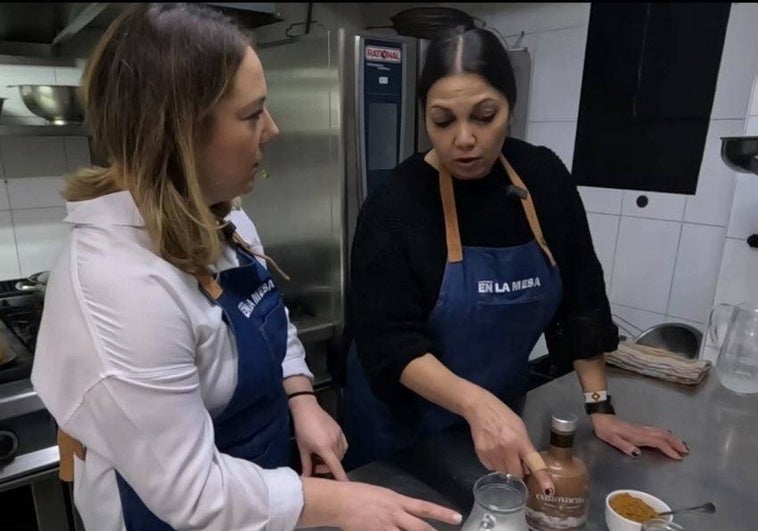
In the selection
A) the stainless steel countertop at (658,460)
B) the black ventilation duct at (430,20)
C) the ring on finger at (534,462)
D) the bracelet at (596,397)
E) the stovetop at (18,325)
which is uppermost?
the black ventilation duct at (430,20)

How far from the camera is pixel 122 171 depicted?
0.67m

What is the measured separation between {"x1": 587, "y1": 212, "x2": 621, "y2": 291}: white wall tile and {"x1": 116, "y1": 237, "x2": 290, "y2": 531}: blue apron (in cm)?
143

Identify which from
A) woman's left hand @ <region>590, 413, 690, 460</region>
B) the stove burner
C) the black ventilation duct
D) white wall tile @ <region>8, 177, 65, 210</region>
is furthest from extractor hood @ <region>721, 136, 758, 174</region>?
white wall tile @ <region>8, 177, 65, 210</region>

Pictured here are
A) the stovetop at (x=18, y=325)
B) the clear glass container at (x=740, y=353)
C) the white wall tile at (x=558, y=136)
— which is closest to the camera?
the clear glass container at (x=740, y=353)

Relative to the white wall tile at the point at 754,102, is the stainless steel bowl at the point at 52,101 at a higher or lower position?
lower

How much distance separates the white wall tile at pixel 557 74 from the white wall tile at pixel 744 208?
25.2 inches

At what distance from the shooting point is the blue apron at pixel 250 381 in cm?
73

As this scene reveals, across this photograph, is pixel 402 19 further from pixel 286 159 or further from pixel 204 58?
pixel 204 58

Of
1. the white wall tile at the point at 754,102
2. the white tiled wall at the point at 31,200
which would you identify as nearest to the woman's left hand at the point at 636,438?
the white wall tile at the point at 754,102

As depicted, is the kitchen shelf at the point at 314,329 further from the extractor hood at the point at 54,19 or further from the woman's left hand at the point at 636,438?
the woman's left hand at the point at 636,438

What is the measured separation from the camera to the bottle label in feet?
2.37

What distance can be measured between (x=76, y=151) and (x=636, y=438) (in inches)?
71.1

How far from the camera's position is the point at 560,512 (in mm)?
721

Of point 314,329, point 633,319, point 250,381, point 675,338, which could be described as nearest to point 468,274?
point 250,381
